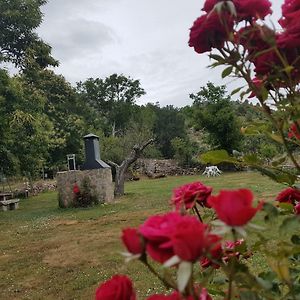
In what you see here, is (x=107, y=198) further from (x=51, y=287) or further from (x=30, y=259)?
(x=51, y=287)

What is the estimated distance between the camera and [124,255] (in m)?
0.58

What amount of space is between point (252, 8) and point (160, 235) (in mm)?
556

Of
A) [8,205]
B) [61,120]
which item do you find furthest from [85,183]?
[61,120]

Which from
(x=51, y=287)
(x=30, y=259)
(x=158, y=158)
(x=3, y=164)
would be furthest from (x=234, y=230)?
(x=158, y=158)

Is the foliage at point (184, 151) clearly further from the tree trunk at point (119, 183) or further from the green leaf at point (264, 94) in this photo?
the green leaf at point (264, 94)

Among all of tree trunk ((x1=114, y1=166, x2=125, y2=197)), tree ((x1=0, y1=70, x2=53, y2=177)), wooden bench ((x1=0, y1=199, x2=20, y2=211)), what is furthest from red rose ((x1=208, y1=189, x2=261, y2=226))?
tree trunk ((x1=114, y1=166, x2=125, y2=197))

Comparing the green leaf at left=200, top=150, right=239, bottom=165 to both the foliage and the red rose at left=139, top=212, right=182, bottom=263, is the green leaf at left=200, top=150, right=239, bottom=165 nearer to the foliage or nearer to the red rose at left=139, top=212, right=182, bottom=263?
the red rose at left=139, top=212, right=182, bottom=263

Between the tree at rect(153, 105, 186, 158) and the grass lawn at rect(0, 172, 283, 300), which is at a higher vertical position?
the tree at rect(153, 105, 186, 158)

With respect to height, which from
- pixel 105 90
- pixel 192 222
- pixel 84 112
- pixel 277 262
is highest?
pixel 105 90

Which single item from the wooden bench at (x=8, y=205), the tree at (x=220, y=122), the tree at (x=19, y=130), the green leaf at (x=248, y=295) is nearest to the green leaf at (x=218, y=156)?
the green leaf at (x=248, y=295)

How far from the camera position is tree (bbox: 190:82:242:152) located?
26.2 metres

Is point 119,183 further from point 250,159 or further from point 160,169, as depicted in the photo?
point 250,159

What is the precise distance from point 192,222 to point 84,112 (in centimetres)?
4086

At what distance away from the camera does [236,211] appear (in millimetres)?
536
